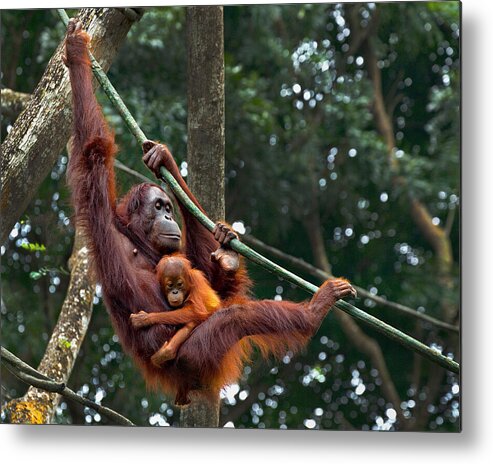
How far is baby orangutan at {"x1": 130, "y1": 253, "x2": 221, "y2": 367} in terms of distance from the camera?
392cm

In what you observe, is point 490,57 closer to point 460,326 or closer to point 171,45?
point 460,326

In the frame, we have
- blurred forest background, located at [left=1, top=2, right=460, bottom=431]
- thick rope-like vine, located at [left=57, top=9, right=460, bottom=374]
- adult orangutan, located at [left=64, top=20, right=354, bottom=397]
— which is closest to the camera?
thick rope-like vine, located at [left=57, top=9, right=460, bottom=374]

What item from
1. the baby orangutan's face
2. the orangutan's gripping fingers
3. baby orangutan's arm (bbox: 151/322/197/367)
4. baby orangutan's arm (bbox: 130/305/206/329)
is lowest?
baby orangutan's arm (bbox: 151/322/197/367)

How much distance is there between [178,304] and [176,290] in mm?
57

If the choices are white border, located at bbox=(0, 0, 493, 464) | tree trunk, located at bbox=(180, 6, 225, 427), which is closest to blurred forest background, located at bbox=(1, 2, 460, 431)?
white border, located at bbox=(0, 0, 493, 464)

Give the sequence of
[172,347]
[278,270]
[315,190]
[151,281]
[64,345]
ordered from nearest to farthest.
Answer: [278,270] < [172,347] < [151,281] < [64,345] < [315,190]

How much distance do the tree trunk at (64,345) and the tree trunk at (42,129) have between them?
1.14 ft

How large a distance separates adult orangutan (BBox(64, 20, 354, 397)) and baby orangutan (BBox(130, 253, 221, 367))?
36 millimetres

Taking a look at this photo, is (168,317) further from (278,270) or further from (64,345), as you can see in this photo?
(64,345)

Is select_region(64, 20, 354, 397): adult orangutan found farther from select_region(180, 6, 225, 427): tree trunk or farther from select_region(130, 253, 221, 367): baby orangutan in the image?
select_region(180, 6, 225, 427): tree trunk

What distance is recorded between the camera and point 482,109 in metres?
3.99

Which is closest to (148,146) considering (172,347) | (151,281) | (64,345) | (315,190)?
(151,281)

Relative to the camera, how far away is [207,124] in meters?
4.82

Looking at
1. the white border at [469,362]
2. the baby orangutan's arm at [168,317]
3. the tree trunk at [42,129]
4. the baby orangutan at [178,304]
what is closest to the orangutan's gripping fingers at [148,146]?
the baby orangutan at [178,304]
